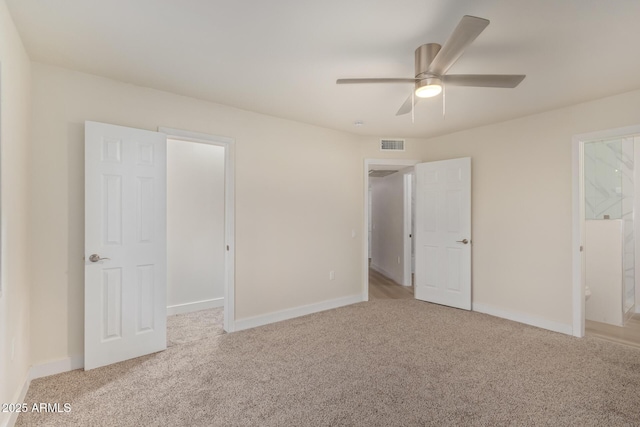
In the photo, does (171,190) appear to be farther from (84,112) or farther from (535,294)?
(535,294)

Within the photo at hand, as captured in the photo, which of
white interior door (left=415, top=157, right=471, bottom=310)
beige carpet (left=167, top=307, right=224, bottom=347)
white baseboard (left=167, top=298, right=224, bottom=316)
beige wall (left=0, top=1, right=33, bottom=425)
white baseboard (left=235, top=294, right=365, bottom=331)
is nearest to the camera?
beige wall (left=0, top=1, right=33, bottom=425)

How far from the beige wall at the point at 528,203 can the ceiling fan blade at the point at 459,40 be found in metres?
2.50

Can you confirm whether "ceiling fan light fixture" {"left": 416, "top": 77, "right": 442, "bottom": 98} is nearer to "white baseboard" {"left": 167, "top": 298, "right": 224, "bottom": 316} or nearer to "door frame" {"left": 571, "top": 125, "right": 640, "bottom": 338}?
"door frame" {"left": 571, "top": 125, "right": 640, "bottom": 338}

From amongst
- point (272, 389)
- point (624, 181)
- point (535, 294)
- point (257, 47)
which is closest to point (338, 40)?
point (257, 47)

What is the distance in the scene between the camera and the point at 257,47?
7.37ft

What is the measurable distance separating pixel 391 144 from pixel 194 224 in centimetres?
326

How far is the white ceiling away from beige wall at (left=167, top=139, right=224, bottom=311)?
1357 millimetres

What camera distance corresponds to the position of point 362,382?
2.38 m

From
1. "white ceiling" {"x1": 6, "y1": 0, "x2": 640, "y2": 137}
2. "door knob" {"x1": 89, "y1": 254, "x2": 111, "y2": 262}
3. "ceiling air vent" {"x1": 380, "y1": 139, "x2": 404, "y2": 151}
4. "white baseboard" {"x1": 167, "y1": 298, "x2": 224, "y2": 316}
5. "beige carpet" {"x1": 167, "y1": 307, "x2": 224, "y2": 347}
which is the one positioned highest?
"white ceiling" {"x1": 6, "y1": 0, "x2": 640, "y2": 137}

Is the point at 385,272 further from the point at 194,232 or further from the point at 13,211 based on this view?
the point at 13,211

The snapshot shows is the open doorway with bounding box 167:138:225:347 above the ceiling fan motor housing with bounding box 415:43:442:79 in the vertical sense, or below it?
below

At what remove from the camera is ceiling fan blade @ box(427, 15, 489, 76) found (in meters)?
1.47

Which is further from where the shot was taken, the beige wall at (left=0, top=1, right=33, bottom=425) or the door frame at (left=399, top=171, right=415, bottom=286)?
the door frame at (left=399, top=171, right=415, bottom=286)

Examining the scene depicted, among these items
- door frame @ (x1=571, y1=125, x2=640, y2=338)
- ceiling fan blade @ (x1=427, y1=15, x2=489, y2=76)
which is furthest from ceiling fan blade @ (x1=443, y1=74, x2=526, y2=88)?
door frame @ (x1=571, y1=125, x2=640, y2=338)
